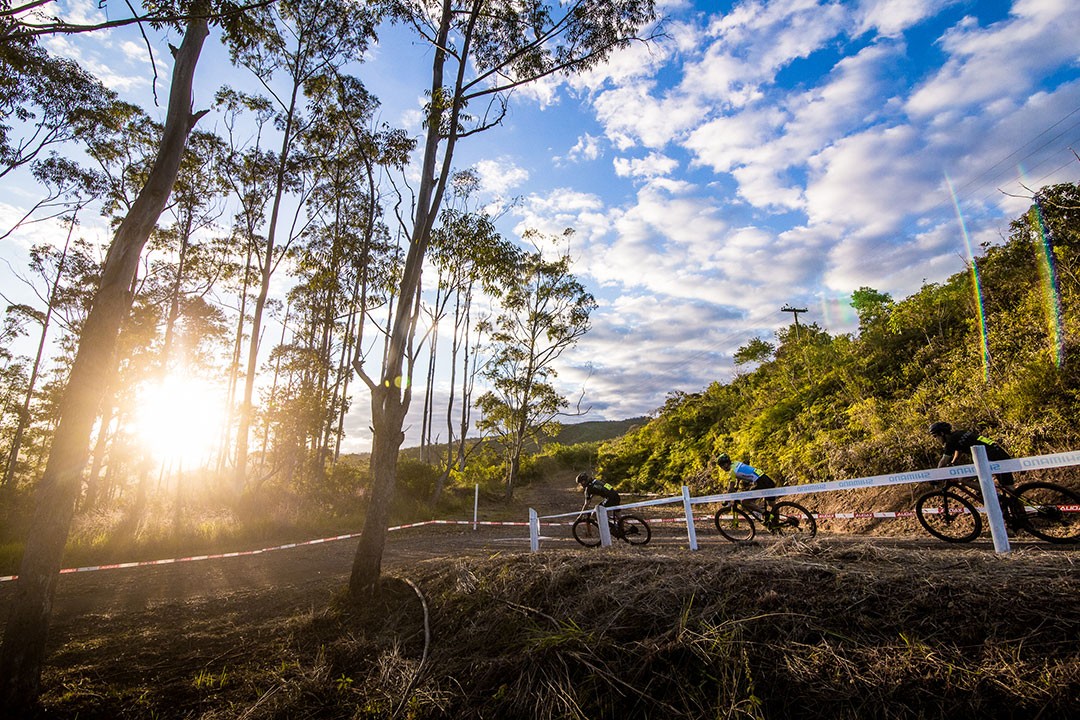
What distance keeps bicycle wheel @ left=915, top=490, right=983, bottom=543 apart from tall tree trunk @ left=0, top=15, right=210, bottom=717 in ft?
Answer: 32.2

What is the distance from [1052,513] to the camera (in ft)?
18.5

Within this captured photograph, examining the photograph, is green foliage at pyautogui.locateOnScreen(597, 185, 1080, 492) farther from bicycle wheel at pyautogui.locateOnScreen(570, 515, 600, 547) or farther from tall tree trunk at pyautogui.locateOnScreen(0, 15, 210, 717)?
tall tree trunk at pyautogui.locateOnScreen(0, 15, 210, 717)

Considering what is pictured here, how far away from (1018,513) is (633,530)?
5.76 m

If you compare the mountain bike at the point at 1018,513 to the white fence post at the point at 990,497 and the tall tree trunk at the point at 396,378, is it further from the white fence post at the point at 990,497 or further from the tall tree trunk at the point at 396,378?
the tall tree trunk at the point at 396,378

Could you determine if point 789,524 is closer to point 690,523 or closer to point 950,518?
point 950,518

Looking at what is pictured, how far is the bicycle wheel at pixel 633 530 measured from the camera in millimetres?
9672

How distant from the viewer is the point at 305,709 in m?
3.21

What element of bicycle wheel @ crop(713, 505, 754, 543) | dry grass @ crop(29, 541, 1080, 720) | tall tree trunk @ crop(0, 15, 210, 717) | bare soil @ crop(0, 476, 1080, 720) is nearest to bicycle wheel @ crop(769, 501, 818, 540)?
bicycle wheel @ crop(713, 505, 754, 543)

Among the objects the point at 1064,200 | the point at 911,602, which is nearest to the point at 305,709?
the point at 911,602

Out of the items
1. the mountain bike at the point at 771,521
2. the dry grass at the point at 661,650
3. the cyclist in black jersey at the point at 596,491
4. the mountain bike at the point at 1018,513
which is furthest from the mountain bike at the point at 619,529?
the dry grass at the point at 661,650

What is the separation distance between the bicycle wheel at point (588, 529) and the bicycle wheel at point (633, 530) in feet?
→ 1.72

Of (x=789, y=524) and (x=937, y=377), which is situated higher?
(x=937, y=377)

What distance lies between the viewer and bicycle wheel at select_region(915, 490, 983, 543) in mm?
6457

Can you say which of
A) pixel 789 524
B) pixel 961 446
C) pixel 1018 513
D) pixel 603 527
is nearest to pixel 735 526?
pixel 789 524
